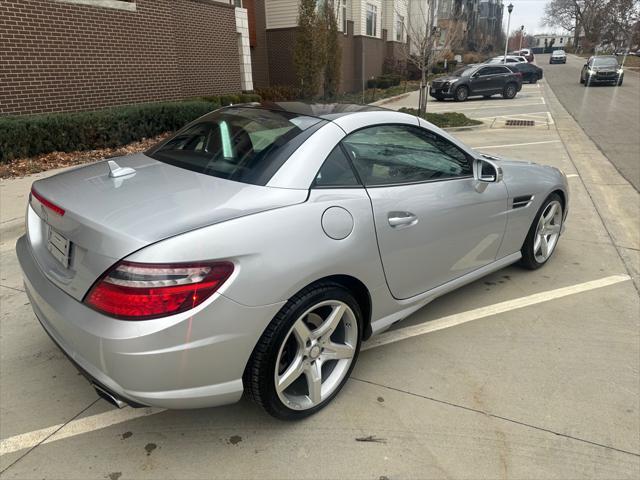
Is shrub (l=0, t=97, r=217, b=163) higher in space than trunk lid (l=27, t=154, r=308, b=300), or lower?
lower

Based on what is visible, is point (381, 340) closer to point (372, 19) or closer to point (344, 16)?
point (344, 16)

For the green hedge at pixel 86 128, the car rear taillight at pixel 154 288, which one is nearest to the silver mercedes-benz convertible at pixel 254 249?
the car rear taillight at pixel 154 288

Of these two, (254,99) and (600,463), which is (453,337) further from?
(254,99)

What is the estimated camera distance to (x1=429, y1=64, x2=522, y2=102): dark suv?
22391 millimetres

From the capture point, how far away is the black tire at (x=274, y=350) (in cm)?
210

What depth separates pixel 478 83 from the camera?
74.7 ft

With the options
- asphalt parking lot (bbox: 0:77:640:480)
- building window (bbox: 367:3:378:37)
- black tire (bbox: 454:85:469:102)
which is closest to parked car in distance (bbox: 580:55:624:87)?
black tire (bbox: 454:85:469:102)

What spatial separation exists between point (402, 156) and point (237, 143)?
1018mm

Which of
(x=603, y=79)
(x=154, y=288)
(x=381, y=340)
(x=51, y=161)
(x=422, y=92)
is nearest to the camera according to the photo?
(x=154, y=288)

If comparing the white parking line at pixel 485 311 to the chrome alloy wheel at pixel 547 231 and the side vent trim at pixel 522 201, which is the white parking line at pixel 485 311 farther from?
the side vent trim at pixel 522 201

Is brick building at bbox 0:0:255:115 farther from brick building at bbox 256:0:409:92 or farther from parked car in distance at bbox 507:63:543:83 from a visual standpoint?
parked car in distance at bbox 507:63:543:83

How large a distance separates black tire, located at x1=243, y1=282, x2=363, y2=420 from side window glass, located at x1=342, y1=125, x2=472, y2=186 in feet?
2.35

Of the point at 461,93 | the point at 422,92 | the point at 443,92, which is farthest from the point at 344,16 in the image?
the point at 422,92

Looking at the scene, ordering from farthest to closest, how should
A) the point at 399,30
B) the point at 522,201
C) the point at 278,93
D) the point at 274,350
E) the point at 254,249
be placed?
the point at 399,30 < the point at 278,93 < the point at 522,201 < the point at 274,350 < the point at 254,249
